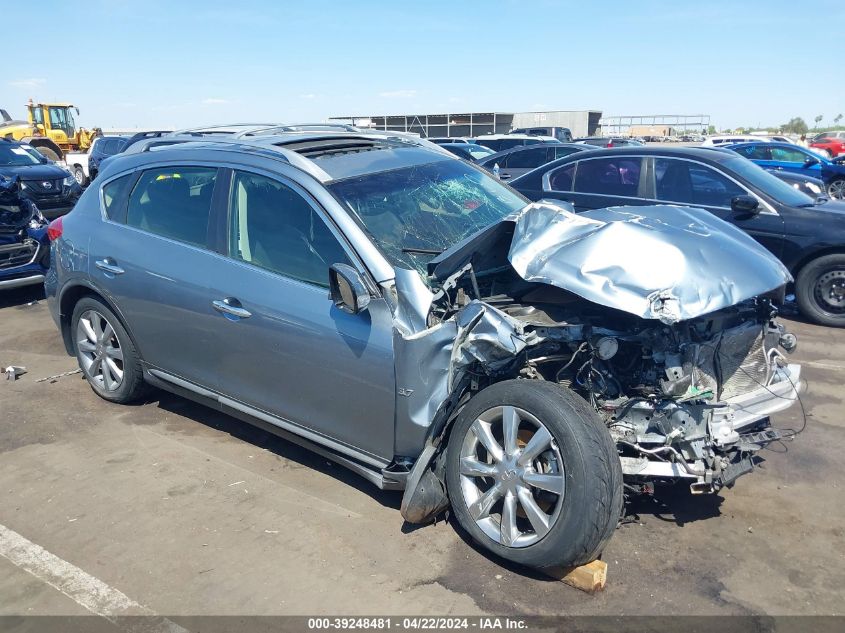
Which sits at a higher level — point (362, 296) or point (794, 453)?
point (362, 296)

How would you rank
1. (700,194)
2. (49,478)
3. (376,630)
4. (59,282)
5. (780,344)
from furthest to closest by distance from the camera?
(700,194), (59,282), (49,478), (780,344), (376,630)

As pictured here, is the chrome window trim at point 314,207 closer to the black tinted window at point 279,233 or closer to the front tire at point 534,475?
the black tinted window at point 279,233

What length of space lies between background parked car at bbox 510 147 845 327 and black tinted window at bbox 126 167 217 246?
476cm

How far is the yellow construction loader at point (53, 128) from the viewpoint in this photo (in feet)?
97.2

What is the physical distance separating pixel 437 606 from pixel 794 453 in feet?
8.69

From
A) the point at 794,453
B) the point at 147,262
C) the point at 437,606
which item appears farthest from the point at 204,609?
the point at 794,453

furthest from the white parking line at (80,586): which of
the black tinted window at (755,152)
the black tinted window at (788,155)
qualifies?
the black tinted window at (788,155)

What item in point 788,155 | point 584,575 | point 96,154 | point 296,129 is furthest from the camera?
point 96,154

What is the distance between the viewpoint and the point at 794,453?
172 inches

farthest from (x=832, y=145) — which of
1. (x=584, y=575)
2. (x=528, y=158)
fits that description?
(x=584, y=575)

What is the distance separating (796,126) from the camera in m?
83.7

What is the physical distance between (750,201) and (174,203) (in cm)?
533

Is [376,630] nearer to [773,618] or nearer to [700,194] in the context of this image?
[773,618]

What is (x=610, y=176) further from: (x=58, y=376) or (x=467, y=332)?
(x=58, y=376)
